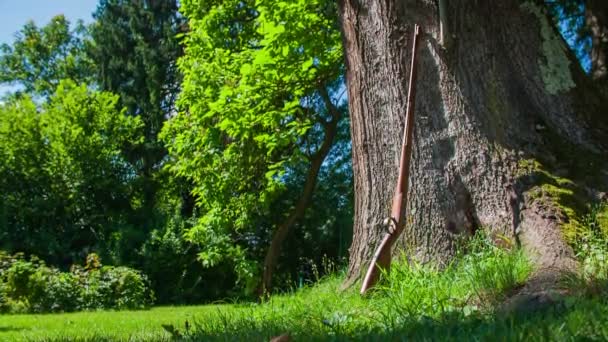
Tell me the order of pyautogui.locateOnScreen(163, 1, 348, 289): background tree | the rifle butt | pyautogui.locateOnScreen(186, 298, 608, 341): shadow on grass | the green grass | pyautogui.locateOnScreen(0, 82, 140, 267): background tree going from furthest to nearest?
1. pyautogui.locateOnScreen(0, 82, 140, 267): background tree
2. pyautogui.locateOnScreen(163, 1, 348, 289): background tree
3. the rifle butt
4. the green grass
5. pyautogui.locateOnScreen(186, 298, 608, 341): shadow on grass

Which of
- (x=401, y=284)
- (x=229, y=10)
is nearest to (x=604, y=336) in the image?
(x=401, y=284)

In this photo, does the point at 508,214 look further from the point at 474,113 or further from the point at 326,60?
the point at 326,60

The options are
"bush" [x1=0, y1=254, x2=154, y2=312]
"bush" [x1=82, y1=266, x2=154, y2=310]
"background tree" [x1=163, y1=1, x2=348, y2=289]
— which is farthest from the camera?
"bush" [x1=82, y1=266, x2=154, y2=310]

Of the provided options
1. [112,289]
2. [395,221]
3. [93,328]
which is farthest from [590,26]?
[112,289]

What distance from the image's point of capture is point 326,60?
11305mm

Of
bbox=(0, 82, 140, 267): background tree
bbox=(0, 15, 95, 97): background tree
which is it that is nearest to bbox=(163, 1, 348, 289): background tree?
bbox=(0, 82, 140, 267): background tree

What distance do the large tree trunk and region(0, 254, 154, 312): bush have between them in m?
11.4

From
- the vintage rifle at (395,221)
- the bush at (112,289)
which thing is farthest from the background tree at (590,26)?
the bush at (112,289)

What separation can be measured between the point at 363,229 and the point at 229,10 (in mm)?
9064

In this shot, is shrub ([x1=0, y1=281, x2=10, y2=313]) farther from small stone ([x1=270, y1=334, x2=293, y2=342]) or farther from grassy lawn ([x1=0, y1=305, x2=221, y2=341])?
small stone ([x1=270, y1=334, x2=293, y2=342])

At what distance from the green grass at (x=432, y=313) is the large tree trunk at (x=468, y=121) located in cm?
37

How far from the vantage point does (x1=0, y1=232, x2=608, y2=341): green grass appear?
288cm

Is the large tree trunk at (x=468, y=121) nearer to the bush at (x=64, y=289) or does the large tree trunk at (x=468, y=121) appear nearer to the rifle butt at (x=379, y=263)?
the rifle butt at (x=379, y=263)

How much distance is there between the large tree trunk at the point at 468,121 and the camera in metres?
5.25
